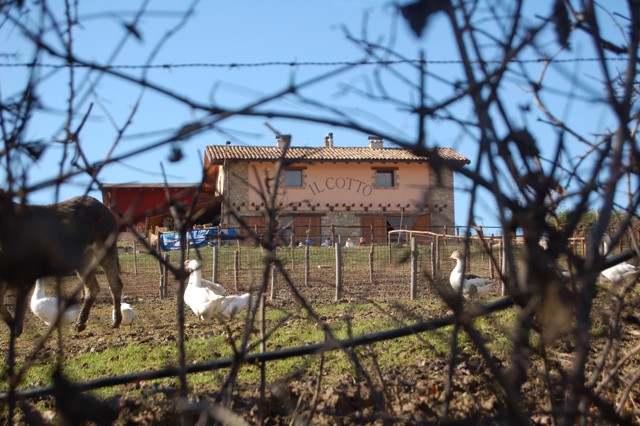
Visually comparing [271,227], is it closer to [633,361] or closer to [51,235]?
[51,235]

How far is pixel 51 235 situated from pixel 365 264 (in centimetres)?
1753

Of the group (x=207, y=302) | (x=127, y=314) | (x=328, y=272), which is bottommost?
(x=328, y=272)

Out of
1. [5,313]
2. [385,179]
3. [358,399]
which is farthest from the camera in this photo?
[385,179]

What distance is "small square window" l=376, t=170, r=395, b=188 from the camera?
121 ft

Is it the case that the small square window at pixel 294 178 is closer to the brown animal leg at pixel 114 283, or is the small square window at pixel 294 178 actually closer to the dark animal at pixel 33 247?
the brown animal leg at pixel 114 283

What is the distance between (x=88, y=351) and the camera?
7.39 meters

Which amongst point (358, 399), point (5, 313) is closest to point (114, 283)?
point (5, 313)

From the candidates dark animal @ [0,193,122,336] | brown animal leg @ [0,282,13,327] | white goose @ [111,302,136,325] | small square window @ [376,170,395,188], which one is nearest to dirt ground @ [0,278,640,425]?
brown animal leg @ [0,282,13,327]

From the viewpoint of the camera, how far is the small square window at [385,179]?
36906 millimetres

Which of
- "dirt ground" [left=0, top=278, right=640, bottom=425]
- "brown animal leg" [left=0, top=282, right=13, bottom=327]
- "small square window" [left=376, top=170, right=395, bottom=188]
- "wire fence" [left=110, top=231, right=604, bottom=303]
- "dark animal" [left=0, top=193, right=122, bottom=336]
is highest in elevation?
"small square window" [left=376, top=170, right=395, bottom=188]

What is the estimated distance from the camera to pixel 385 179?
37156mm

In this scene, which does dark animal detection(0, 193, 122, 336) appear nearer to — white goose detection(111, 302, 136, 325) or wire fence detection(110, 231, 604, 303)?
white goose detection(111, 302, 136, 325)

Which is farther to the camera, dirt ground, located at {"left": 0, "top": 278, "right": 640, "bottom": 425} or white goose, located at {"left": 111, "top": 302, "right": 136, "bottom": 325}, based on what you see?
white goose, located at {"left": 111, "top": 302, "right": 136, "bottom": 325}

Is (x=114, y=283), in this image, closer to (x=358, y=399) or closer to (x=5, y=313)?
(x=5, y=313)
